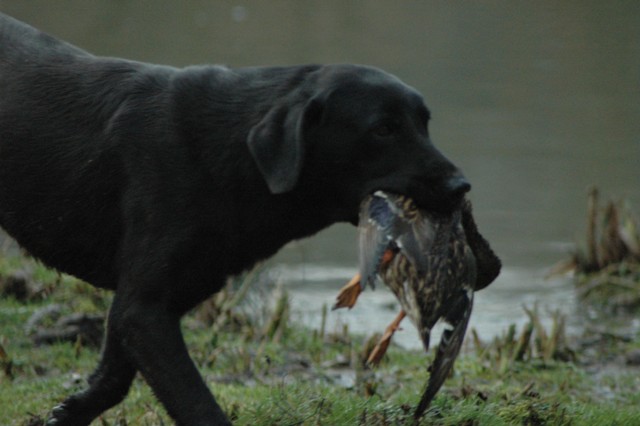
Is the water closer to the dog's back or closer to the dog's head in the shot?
the dog's back

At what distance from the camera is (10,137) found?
4.94 m

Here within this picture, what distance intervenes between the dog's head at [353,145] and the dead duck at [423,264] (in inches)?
3.0

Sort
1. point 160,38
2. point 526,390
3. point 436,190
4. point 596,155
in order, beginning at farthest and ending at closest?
point 160,38 < point 596,155 < point 526,390 < point 436,190

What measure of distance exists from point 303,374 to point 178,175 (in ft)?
8.41

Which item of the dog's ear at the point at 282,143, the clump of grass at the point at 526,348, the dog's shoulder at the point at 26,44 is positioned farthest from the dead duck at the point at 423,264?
the clump of grass at the point at 526,348

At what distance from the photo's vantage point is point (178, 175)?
15.1 ft

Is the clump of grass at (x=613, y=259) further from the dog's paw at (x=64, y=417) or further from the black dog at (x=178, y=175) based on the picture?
the dog's paw at (x=64, y=417)

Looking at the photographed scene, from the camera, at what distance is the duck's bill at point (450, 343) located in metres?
4.55

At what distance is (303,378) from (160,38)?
1578cm

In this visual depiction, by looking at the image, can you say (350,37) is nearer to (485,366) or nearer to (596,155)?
(596,155)

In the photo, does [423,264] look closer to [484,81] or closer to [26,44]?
[26,44]

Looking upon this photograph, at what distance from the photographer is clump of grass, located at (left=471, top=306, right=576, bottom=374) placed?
720cm

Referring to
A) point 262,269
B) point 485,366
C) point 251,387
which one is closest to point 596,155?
point 262,269

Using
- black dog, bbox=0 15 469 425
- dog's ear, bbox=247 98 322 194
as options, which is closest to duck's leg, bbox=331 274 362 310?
black dog, bbox=0 15 469 425
